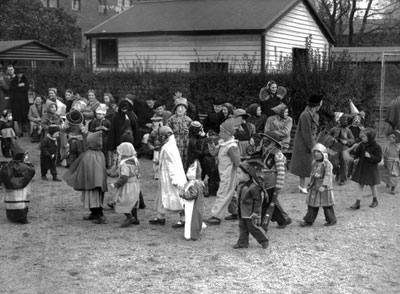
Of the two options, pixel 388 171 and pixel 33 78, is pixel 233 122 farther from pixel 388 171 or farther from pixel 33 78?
pixel 33 78

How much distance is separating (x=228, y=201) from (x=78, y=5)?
37.0m

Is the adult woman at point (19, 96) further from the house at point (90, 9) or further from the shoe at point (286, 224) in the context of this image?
the house at point (90, 9)

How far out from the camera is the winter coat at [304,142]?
36.3 feet

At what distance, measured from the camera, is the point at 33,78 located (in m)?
20.7

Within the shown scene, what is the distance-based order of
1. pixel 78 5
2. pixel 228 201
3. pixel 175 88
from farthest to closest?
pixel 78 5 → pixel 175 88 → pixel 228 201

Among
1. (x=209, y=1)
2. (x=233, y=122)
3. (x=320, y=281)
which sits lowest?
(x=320, y=281)

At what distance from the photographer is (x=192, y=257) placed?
24.7 ft

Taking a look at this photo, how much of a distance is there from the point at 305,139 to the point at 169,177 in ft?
11.3

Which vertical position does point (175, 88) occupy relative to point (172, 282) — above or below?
above

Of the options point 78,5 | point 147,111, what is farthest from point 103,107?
point 78,5

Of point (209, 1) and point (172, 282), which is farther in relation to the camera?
point (209, 1)

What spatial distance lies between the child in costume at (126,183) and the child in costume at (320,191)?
2.60 metres

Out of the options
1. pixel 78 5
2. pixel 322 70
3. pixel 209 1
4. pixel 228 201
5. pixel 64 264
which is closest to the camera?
pixel 64 264

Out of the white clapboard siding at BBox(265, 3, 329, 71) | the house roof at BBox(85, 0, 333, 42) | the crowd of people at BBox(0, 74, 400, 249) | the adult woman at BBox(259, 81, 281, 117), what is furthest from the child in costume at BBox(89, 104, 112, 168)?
the house roof at BBox(85, 0, 333, 42)
